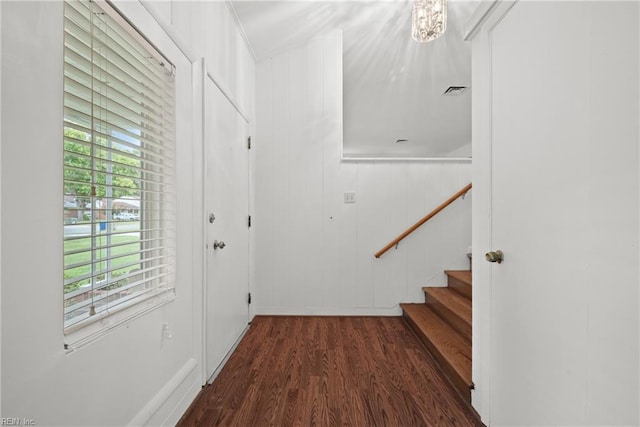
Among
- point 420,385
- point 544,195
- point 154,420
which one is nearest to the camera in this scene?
point 544,195

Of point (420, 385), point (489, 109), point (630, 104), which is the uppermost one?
point (489, 109)

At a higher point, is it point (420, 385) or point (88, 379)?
point (88, 379)

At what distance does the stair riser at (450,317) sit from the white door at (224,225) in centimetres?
172

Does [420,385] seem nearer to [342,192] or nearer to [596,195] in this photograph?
[596,195]

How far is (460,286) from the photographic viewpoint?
8.63ft

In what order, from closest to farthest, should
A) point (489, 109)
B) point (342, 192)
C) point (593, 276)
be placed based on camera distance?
point (593, 276) < point (489, 109) < point (342, 192)

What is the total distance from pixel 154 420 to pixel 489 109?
2.11 m

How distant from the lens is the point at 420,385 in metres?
1.78

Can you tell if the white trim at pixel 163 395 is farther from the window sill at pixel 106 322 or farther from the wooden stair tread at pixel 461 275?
the wooden stair tread at pixel 461 275

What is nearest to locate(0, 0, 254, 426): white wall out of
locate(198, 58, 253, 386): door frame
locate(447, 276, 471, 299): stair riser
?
locate(198, 58, 253, 386): door frame

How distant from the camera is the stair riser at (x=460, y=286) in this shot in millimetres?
2500

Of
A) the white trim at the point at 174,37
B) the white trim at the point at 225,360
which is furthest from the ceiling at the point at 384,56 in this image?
the white trim at the point at 225,360

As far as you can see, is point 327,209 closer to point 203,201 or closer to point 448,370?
point 203,201

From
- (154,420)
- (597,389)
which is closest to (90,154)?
(154,420)
